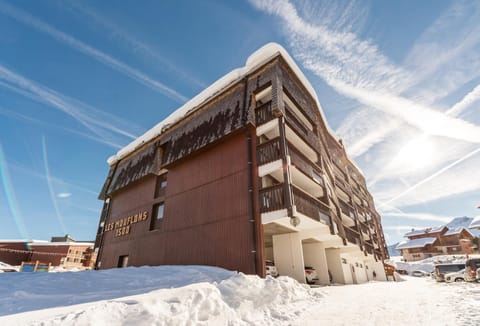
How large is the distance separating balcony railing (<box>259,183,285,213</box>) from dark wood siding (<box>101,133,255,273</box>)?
40.5 inches

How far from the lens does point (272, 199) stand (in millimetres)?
12539

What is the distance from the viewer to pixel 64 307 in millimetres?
5398

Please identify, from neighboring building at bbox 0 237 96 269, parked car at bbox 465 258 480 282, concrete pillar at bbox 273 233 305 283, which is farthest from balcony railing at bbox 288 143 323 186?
neighboring building at bbox 0 237 96 269

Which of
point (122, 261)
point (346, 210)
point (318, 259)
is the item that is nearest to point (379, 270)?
point (346, 210)

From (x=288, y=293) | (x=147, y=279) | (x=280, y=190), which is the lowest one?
(x=288, y=293)

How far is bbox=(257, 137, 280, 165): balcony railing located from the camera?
13462mm

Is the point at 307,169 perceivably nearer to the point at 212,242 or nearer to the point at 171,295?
the point at 212,242

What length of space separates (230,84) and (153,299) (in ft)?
48.5

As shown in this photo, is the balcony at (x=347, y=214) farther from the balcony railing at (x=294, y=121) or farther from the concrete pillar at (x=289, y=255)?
the balcony railing at (x=294, y=121)

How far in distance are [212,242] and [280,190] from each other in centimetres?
542

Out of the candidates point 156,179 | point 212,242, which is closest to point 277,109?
point 212,242

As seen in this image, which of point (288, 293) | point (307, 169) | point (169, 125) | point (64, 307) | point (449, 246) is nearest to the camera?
point (64, 307)

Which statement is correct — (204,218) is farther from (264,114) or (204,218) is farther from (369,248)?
(369,248)

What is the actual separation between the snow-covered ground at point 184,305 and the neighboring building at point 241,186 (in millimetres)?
3960
